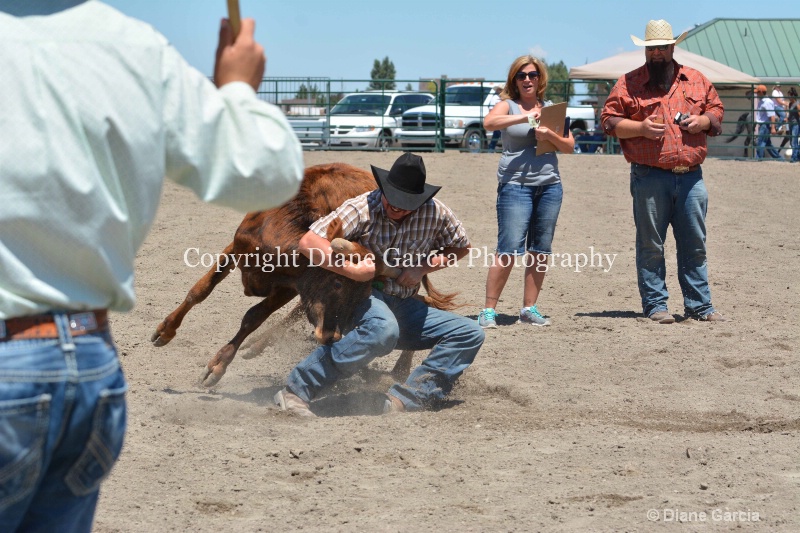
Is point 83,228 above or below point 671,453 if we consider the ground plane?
above

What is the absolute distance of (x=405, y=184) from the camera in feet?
14.2

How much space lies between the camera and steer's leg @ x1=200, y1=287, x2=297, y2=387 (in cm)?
503

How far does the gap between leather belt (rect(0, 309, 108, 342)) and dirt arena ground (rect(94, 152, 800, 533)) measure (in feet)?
5.92

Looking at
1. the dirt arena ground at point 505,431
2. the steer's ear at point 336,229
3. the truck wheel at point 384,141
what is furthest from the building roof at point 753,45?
the steer's ear at point 336,229

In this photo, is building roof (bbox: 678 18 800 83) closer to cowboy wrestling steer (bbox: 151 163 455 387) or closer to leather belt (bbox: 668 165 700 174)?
leather belt (bbox: 668 165 700 174)

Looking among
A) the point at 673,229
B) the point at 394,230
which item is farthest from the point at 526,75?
the point at 394,230

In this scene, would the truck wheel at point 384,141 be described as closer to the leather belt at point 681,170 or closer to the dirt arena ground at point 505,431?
the dirt arena ground at point 505,431

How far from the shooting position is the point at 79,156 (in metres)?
1.39

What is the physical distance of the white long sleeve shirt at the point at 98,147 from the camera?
1376 millimetres

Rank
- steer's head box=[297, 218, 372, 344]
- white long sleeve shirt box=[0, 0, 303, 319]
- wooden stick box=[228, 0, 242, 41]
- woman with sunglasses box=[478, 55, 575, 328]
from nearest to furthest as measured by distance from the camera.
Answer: white long sleeve shirt box=[0, 0, 303, 319]
wooden stick box=[228, 0, 242, 41]
steer's head box=[297, 218, 372, 344]
woman with sunglasses box=[478, 55, 575, 328]

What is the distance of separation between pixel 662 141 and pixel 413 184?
2.71 metres

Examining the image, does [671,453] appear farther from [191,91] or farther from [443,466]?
[191,91]

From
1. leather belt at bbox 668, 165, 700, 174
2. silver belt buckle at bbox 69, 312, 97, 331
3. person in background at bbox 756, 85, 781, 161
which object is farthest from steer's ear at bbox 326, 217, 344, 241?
person in background at bbox 756, 85, 781, 161

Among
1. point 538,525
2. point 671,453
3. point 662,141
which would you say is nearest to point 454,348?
point 671,453
